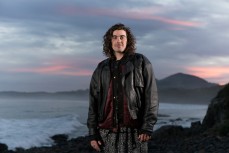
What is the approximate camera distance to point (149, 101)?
4.29m

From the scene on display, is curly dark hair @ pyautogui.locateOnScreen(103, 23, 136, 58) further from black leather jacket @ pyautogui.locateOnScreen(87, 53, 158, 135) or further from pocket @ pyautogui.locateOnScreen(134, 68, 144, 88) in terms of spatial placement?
pocket @ pyautogui.locateOnScreen(134, 68, 144, 88)

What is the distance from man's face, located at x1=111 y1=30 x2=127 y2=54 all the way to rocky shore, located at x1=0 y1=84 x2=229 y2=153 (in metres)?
8.10

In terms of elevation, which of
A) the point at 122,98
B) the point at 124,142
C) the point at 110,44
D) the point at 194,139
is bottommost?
the point at 194,139

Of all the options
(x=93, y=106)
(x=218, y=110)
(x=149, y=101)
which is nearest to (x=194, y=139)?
(x=218, y=110)

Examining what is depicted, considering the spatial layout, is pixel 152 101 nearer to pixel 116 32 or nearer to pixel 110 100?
pixel 110 100

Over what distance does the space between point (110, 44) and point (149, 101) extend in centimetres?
71

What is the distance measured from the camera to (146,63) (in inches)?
171

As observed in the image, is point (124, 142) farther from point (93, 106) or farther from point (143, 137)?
point (93, 106)

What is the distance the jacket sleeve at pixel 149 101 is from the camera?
429 centimetres

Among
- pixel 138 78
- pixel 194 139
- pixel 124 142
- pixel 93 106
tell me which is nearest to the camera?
pixel 138 78

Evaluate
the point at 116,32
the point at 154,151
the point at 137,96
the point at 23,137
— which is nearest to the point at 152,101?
the point at 137,96

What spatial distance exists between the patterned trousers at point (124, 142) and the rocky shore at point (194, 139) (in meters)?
7.86

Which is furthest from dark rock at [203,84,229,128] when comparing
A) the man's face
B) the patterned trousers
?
the man's face

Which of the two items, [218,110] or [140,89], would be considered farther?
[218,110]
